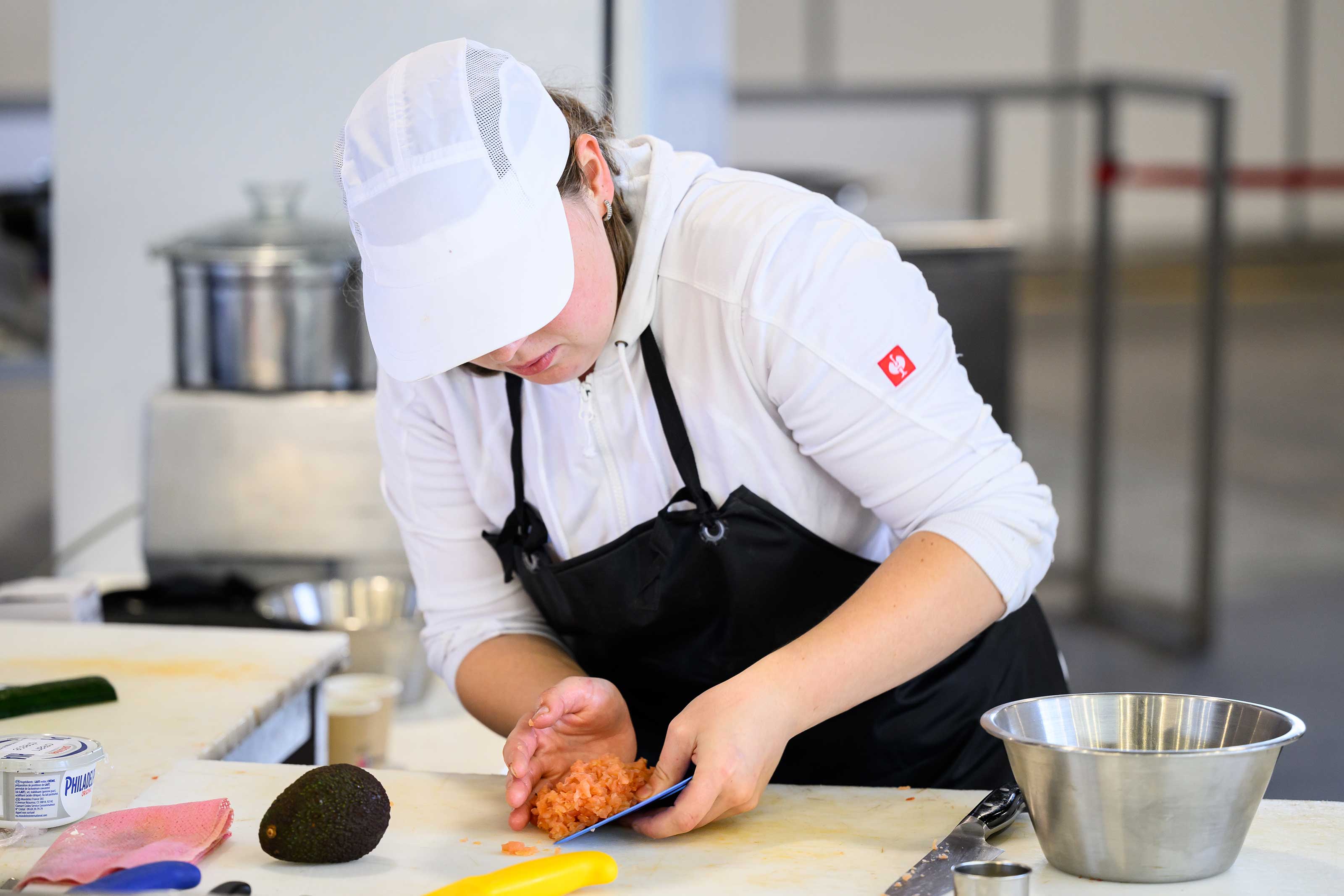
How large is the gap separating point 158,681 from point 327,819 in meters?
0.58

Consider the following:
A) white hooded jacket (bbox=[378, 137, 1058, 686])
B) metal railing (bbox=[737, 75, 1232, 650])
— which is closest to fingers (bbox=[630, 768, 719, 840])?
white hooded jacket (bbox=[378, 137, 1058, 686])

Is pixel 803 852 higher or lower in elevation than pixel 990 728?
lower

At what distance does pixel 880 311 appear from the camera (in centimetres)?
125

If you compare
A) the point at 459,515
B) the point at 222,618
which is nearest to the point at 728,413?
the point at 459,515

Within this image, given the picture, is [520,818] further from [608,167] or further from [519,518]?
[608,167]

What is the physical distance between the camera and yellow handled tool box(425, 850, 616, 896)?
98 cm

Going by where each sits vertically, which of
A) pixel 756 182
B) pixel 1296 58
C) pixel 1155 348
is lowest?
pixel 1155 348

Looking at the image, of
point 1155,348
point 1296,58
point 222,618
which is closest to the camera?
point 222,618

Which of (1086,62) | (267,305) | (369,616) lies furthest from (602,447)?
(1086,62)

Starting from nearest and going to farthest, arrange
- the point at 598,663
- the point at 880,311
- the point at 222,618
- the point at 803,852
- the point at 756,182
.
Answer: the point at 803,852, the point at 880,311, the point at 756,182, the point at 598,663, the point at 222,618

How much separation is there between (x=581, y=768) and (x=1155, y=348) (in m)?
8.65

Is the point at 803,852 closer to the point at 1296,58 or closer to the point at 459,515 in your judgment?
the point at 459,515

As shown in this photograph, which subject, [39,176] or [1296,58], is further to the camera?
[1296,58]

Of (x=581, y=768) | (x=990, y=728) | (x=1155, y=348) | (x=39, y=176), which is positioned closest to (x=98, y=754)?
(x=581, y=768)
